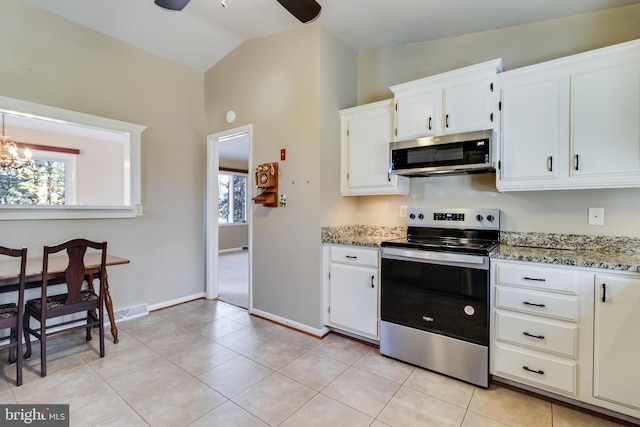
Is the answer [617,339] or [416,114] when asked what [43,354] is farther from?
[617,339]

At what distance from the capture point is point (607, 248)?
2.11 m

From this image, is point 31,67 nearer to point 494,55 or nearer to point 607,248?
point 494,55

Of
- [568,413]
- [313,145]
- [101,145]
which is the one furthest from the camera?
[101,145]

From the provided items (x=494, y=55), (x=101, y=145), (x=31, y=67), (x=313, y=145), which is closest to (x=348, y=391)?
(x=313, y=145)

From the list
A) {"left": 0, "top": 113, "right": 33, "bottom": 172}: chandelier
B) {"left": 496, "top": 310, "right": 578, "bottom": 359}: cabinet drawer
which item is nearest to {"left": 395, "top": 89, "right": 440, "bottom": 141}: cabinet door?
{"left": 496, "top": 310, "right": 578, "bottom": 359}: cabinet drawer

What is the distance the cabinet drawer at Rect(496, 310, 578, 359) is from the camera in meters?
1.80

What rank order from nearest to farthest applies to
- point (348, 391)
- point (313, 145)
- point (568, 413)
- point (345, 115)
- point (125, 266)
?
point (568, 413) < point (348, 391) < point (313, 145) < point (345, 115) < point (125, 266)

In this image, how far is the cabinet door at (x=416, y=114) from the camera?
2.46 m

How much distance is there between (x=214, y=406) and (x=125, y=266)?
213cm

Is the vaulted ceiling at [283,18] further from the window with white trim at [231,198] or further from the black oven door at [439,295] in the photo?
the window with white trim at [231,198]

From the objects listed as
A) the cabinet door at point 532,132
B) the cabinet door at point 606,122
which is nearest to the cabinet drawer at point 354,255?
the cabinet door at point 532,132

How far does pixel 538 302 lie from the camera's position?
6.15 ft

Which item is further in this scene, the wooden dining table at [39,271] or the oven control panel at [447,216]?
the oven control panel at [447,216]

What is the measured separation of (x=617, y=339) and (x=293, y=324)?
239 centimetres
